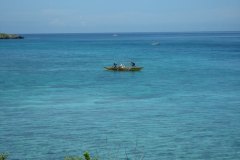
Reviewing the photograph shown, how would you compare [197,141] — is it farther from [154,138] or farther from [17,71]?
[17,71]

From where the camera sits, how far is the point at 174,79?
1897 inches

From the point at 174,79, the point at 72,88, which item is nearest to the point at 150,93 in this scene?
the point at 72,88

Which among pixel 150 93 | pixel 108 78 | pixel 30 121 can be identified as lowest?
pixel 30 121

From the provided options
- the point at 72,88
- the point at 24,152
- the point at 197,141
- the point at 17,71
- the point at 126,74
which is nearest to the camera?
the point at 24,152

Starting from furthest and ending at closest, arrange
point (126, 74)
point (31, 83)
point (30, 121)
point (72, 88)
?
point (126, 74), point (31, 83), point (72, 88), point (30, 121)

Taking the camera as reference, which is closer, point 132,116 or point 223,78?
point 132,116

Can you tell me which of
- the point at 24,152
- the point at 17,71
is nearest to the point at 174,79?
the point at 17,71

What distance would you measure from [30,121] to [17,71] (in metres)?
30.1

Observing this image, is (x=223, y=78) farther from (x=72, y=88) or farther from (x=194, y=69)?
(x=72, y=88)

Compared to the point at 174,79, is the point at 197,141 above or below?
below

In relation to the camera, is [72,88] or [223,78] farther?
[223,78]

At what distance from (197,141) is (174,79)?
83.5 feet

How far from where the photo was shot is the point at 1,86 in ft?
138

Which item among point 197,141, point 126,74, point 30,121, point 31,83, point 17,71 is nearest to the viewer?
point 197,141
